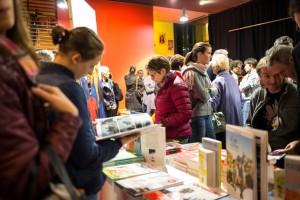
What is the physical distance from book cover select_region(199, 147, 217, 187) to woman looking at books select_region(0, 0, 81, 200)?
871mm

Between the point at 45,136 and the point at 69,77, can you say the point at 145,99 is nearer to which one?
the point at 69,77

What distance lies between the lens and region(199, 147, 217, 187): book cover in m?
1.44

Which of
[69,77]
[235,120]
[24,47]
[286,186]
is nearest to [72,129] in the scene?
[24,47]

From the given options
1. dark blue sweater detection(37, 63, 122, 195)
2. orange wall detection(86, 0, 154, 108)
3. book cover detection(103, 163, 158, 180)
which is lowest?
book cover detection(103, 163, 158, 180)

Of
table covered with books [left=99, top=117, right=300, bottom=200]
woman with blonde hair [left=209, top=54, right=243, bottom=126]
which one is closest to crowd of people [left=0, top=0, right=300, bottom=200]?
table covered with books [left=99, top=117, right=300, bottom=200]

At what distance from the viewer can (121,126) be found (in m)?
1.40

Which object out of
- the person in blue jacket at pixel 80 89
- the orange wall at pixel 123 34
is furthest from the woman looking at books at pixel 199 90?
the orange wall at pixel 123 34

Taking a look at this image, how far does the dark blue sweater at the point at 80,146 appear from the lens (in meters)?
1.05

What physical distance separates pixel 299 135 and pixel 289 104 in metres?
0.22

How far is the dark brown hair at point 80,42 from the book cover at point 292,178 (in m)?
0.92

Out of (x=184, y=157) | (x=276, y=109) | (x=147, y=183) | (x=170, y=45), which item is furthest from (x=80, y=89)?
(x=170, y=45)

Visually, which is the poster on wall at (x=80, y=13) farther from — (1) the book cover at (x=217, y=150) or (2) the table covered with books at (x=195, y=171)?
(1) the book cover at (x=217, y=150)

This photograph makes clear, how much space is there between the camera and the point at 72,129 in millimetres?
761

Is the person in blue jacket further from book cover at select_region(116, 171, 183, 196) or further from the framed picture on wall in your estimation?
the framed picture on wall
